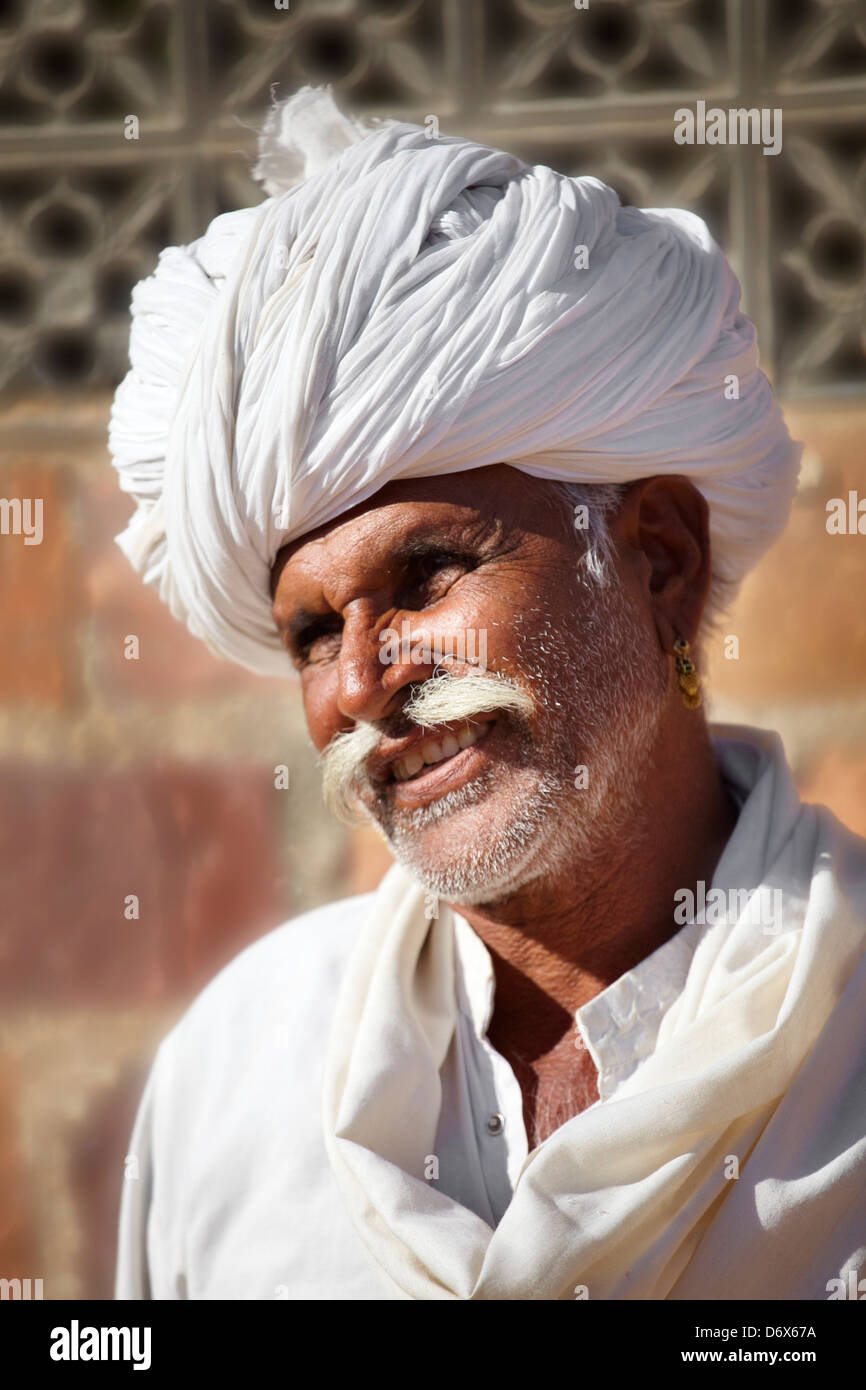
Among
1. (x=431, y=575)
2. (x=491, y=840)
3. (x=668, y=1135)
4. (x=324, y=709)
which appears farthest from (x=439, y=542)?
(x=668, y=1135)

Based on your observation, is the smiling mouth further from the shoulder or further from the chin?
the shoulder

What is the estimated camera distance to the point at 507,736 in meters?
1.67

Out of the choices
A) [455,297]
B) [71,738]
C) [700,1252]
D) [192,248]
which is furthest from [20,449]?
[700,1252]

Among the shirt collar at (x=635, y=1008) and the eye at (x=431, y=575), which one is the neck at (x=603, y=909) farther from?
the eye at (x=431, y=575)

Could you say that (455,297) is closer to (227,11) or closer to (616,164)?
(616,164)

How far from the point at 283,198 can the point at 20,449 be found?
1.00m

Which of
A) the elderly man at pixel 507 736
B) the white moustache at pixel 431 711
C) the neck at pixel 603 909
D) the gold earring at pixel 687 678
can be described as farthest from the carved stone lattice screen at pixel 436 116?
the white moustache at pixel 431 711

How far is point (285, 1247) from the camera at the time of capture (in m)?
1.74

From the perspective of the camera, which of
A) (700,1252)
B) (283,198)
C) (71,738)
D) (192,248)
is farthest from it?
(71,738)

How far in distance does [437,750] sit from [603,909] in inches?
12.8

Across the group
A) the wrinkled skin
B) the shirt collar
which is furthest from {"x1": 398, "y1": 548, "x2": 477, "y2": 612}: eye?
the shirt collar

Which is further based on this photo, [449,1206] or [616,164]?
[616,164]

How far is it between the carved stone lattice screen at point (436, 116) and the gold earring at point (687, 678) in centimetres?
83

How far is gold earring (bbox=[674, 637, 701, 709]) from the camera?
1795 mm
